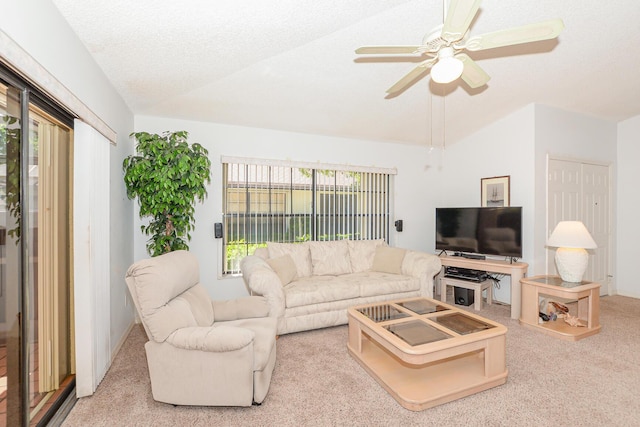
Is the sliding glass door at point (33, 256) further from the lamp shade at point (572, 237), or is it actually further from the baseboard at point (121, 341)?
the lamp shade at point (572, 237)

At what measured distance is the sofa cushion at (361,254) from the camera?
4.20 m

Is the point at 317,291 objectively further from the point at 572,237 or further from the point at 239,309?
the point at 572,237

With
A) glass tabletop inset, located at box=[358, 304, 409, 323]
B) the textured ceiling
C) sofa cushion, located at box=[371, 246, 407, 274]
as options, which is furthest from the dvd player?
the textured ceiling

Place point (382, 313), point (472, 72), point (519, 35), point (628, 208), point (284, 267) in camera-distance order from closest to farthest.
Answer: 1. point (519, 35)
2. point (472, 72)
3. point (382, 313)
4. point (284, 267)
5. point (628, 208)

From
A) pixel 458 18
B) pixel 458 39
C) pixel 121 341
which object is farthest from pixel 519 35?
pixel 121 341

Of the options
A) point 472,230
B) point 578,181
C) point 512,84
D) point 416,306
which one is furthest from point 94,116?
point 578,181

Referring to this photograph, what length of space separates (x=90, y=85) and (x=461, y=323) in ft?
11.3

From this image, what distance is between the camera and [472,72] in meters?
2.24

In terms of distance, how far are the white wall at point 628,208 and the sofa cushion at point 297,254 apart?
Result: 197 inches

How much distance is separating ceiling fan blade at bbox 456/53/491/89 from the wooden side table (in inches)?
94.2

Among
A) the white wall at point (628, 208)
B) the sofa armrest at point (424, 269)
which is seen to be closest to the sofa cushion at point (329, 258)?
the sofa armrest at point (424, 269)

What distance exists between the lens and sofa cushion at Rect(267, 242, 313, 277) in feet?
12.6

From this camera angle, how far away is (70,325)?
2.26m

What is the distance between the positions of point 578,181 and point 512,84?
83.0 inches
